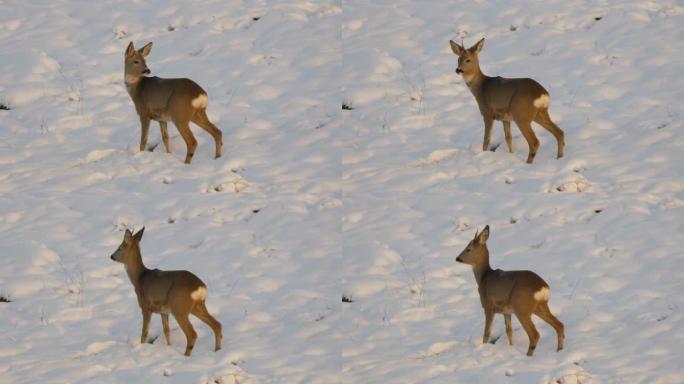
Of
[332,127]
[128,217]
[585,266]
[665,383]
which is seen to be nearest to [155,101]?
[128,217]

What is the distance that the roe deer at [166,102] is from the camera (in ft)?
51.5

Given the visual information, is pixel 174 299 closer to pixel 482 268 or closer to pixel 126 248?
pixel 126 248

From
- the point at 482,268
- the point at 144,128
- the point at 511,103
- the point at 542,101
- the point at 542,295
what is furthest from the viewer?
the point at 144,128

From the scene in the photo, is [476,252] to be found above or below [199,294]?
below

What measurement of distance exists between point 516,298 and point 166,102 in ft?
16.2

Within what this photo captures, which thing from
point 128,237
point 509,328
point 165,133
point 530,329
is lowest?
point 509,328

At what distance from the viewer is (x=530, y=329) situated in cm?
1352

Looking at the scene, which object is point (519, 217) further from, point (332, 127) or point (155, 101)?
point (155, 101)

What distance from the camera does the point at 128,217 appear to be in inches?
625

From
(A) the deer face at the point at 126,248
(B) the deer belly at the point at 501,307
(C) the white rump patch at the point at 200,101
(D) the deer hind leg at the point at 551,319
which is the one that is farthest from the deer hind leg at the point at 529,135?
(A) the deer face at the point at 126,248

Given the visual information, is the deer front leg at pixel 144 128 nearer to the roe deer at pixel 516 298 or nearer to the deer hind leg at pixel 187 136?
the deer hind leg at pixel 187 136

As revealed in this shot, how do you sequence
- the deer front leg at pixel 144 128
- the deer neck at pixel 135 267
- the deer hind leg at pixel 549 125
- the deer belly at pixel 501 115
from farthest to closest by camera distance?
1. the deer front leg at pixel 144 128
2. the deer belly at pixel 501 115
3. the deer hind leg at pixel 549 125
4. the deer neck at pixel 135 267

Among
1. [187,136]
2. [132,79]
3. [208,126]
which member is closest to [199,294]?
[187,136]

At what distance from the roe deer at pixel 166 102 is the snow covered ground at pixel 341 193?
369mm
